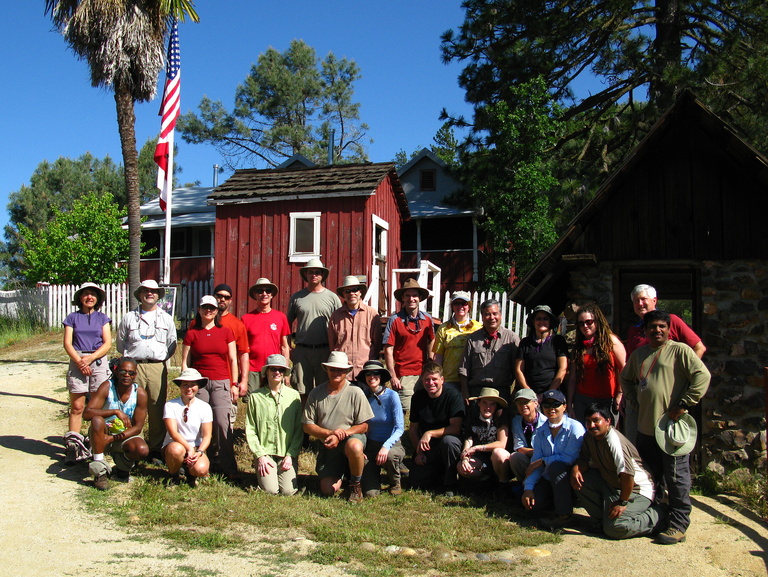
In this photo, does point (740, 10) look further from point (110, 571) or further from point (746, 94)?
point (110, 571)

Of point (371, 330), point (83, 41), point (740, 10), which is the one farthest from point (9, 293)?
point (740, 10)

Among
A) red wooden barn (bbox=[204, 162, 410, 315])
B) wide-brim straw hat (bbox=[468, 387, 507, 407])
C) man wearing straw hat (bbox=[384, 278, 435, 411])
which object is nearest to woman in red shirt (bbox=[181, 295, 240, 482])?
man wearing straw hat (bbox=[384, 278, 435, 411])

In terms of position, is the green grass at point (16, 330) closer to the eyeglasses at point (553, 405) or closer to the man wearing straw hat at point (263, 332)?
the man wearing straw hat at point (263, 332)

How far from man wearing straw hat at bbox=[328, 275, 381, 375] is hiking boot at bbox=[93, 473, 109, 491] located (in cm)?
247

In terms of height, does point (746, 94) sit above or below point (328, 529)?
above

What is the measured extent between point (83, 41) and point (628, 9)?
11.7 meters

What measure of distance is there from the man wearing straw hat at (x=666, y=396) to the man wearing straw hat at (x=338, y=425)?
2.39 metres

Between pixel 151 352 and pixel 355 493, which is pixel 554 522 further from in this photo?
pixel 151 352

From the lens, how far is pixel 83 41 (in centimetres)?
1322

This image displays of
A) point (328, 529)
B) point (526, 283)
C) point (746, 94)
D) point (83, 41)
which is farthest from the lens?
point (746, 94)

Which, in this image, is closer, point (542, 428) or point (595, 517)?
point (595, 517)

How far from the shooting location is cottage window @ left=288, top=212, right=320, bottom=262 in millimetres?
15945

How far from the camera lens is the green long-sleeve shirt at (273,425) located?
256 inches

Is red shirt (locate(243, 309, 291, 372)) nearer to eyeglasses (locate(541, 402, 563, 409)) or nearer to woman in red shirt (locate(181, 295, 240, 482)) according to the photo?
woman in red shirt (locate(181, 295, 240, 482))
